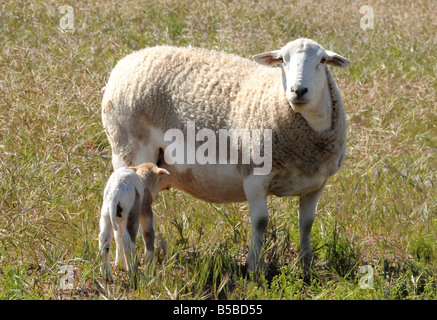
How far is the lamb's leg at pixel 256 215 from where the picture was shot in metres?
5.57

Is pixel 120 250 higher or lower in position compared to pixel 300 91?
lower

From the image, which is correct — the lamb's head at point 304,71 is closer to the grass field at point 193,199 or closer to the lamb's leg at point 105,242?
the grass field at point 193,199

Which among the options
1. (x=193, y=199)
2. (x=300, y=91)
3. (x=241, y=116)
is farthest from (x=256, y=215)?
(x=193, y=199)

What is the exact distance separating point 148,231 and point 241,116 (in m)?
1.16

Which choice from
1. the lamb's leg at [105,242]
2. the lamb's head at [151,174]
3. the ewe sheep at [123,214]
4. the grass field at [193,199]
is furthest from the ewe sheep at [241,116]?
the lamb's leg at [105,242]

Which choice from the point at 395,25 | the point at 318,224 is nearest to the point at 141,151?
the point at 318,224

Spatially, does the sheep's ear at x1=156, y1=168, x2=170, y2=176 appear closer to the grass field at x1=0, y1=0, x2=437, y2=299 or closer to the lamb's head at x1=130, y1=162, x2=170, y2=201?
the lamb's head at x1=130, y1=162, x2=170, y2=201

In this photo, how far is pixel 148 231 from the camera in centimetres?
540

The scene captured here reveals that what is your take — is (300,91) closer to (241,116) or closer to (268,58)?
(268,58)

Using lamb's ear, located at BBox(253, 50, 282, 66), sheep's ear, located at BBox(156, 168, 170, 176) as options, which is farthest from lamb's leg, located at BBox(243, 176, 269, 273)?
lamb's ear, located at BBox(253, 50, 282, 66)

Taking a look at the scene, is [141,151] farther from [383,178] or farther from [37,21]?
[37,21]

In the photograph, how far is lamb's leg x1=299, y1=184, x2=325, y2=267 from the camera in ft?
19.4

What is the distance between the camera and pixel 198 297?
4.87 meters

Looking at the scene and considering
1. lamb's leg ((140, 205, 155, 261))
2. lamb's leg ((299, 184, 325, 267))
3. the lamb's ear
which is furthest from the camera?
lamb's leg ((299, 184, 325, 267))
